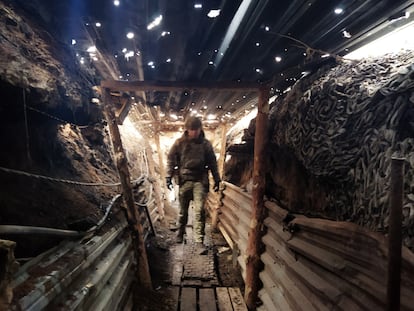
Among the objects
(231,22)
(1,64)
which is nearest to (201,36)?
(231,22)

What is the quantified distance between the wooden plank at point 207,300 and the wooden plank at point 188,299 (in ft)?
0.45

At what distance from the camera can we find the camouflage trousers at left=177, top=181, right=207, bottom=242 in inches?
222

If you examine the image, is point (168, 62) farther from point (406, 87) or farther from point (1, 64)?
point (406, 87)

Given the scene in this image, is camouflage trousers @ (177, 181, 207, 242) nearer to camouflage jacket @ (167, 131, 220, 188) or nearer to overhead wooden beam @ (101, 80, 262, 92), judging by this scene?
camouflage jacket @ (167, 131, 220, 188)

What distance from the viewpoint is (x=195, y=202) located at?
5.65 m

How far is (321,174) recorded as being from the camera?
2977mm

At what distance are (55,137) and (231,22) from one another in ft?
12.4

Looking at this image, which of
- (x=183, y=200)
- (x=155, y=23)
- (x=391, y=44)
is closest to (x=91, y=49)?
(x=155, y=23)

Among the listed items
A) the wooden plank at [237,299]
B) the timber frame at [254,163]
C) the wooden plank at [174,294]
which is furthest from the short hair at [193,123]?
the wooden plank at [237,299]

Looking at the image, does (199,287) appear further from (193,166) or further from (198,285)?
(193,166)

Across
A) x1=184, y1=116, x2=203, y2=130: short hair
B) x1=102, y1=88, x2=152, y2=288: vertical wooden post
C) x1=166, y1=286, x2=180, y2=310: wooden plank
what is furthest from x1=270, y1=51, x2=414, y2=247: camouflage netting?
x1=166, y1=286, x2=180, y2=310: wooden plank

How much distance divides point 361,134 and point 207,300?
15.3ft

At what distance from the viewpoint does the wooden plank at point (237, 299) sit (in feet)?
→ 17.3

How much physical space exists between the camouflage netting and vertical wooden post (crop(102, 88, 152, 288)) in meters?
3.35
